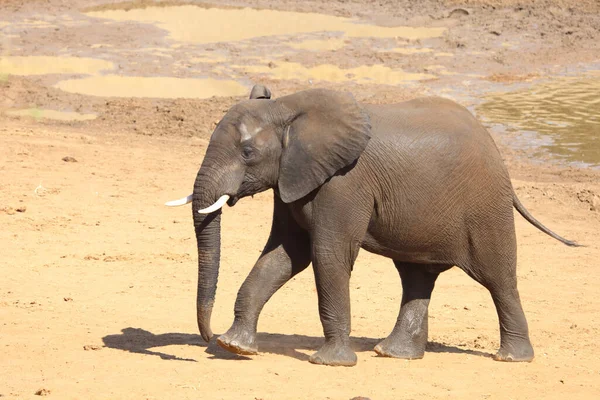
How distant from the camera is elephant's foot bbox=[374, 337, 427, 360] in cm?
869

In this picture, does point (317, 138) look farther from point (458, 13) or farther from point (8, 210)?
point (458, 13)

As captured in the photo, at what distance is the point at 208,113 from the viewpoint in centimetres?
1823

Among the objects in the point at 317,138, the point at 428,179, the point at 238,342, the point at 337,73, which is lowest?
the point at 337,73

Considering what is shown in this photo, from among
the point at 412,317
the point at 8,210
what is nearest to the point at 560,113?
the point at 8,210

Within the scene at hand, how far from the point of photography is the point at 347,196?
797cm

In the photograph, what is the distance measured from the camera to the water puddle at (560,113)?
56.0ft

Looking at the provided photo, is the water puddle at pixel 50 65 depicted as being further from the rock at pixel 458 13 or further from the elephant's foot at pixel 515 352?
the elephant's foot at pixel 515 352

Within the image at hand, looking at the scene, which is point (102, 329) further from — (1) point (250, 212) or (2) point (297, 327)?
(1) point (250, 212)

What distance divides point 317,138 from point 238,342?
5.30 feet

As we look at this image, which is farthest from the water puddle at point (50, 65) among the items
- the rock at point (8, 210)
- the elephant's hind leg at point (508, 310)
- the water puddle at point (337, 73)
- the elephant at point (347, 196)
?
the elephant's hind leg at point (508, 310)

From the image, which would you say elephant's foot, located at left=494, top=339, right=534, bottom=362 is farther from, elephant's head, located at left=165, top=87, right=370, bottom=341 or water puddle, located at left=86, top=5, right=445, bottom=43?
water puddle, located at left=86, top=5, right=445, bottom=43

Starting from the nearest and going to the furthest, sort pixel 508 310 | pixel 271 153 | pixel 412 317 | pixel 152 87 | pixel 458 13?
1. pixel 271 153
2. pixel 508 310
3. pixel 412 317
4. pixel 152 87
5. pixel 458 13

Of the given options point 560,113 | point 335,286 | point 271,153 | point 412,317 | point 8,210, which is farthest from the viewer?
point 560,113

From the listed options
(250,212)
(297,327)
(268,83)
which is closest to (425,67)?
(268,83)
